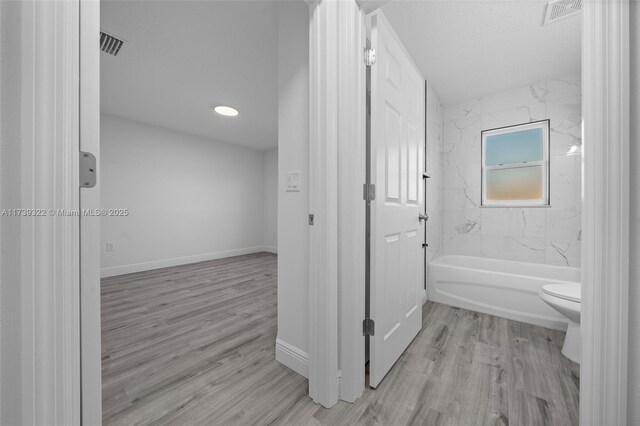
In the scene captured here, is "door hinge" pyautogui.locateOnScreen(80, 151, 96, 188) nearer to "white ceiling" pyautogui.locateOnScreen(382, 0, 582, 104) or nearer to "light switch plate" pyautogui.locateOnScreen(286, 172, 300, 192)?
"light switch plate" pyautogui.locateOnScreen(286, 172, 300, 192)

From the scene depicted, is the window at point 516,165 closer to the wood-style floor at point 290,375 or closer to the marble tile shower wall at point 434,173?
the marble tile shower wall at point 434,173

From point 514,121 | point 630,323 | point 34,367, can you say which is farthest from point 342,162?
point 514,121

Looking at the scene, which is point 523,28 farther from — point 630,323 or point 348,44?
point 630,323

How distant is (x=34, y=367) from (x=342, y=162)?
3.72ft

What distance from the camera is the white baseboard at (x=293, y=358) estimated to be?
4.57 feet

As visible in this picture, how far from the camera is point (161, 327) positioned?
199cm

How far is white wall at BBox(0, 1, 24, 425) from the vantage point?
43cm

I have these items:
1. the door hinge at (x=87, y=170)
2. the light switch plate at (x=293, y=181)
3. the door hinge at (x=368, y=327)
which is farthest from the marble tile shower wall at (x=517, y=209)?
the door hinge at (x=87, y=170)

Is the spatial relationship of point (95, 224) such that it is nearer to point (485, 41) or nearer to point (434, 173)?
point (485, 41)

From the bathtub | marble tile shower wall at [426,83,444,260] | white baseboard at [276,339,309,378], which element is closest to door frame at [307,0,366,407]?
white baseboard at [276,339,309,378]

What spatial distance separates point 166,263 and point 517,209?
17.6 feet

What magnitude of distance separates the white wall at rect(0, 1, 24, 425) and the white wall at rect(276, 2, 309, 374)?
1039mm

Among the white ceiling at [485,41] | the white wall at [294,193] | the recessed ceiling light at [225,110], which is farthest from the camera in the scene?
the recessed ceiling light at [225,110]

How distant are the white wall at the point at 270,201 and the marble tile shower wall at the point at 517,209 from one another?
363 cm
